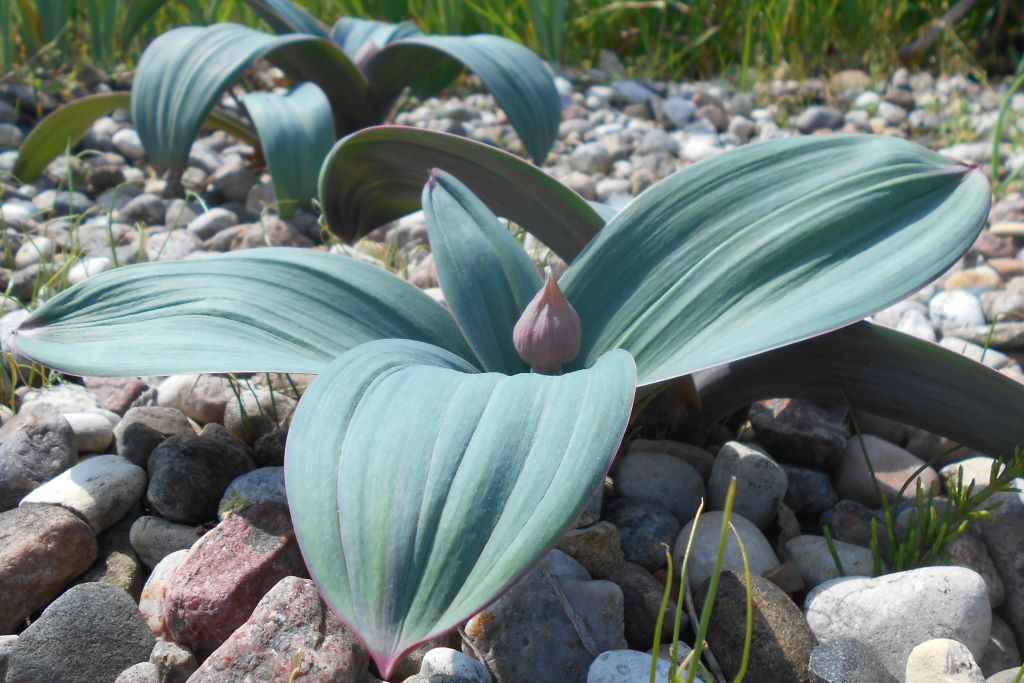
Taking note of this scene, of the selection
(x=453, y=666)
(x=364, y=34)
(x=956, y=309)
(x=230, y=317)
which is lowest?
(x=956, y=309)

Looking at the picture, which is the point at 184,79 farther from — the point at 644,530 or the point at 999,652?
the point at 999,652

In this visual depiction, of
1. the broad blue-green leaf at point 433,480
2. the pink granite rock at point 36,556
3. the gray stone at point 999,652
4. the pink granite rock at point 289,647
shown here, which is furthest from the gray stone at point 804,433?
the pink granite rock at point 36,556

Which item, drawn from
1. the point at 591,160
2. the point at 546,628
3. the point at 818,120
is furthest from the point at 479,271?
the point at 818,120

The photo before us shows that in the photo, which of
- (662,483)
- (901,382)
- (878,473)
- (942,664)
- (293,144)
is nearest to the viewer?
(942,664)

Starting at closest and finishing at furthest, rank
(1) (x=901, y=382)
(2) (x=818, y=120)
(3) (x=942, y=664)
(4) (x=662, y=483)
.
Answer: (3) (x=942, y=664), (1) (x=901, y=382), (4) (x=662, y=483), (2) (x=818, y=120)

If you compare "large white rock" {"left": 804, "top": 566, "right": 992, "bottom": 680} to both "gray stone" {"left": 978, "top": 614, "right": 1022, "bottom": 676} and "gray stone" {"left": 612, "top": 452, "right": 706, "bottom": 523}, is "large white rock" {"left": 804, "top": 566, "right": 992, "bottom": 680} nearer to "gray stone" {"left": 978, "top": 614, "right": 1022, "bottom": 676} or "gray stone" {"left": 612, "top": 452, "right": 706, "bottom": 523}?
"gray stone" {"left": 978, "top": 614, "right": 1022, "bottom": 676}

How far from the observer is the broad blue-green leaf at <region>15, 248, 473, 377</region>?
1.06 m

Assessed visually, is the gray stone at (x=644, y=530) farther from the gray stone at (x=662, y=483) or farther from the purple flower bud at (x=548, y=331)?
the purple flower bud at (x=548, y=331)

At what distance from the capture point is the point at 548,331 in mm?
1076

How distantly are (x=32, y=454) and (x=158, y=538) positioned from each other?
268 millimetres

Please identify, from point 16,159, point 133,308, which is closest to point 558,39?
point 16,159

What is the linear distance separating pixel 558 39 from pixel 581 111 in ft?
1.39

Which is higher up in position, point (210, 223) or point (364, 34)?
point (364, 34)

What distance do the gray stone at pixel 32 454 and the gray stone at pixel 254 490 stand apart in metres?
0.28
